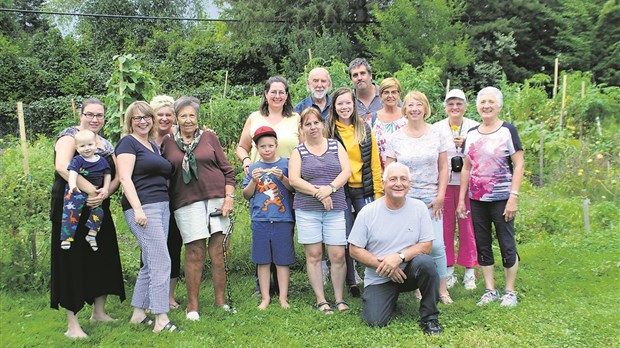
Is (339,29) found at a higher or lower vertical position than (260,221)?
higher

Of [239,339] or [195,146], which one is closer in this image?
[239,339]

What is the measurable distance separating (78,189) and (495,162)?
10.4ft

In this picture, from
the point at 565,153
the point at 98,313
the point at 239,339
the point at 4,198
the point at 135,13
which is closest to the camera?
the point at 239,339

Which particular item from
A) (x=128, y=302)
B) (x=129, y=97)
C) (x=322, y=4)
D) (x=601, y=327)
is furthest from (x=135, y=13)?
(x=601, y=327)

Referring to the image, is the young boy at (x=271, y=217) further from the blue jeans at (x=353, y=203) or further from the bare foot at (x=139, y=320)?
the bare foot at (x=139, y=320)

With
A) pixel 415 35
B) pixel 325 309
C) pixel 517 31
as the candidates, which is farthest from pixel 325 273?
pixel 517 31

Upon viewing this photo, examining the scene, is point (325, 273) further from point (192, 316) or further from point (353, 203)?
point (192, 316)

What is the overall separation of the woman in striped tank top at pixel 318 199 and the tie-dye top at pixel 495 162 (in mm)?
1078

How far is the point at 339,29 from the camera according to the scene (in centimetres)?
2222

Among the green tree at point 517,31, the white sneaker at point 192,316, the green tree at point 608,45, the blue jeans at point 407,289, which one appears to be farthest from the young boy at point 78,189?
the green tree at point 608,45

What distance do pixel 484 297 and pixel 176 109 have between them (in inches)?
118

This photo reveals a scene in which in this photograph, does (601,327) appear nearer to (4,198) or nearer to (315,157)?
(315,157)

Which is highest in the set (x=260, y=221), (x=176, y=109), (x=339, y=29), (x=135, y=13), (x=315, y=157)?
(x=135, y=13)

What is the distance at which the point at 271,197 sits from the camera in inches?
171
